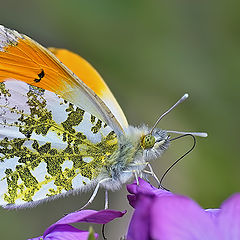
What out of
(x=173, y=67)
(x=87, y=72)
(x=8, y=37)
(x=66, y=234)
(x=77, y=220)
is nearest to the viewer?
(x=77, y=220)

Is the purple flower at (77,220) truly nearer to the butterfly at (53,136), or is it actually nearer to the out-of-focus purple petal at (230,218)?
the out-of-focus purple petal at (230,218)

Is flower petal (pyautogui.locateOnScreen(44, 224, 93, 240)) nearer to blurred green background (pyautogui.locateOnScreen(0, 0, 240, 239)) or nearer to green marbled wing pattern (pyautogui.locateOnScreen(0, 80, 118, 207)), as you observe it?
green marbled wing pattern (pyautogui.locateOnScreen(0, 80, 118, 207))

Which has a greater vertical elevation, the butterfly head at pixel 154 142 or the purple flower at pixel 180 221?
the purple flower at pixel 180 221

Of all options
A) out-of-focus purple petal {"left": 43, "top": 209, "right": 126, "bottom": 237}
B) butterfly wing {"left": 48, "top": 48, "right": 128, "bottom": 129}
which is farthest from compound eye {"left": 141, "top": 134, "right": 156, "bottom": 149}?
out-of-focus purple petal {"left": 43, "top": 209, "right": 126, "bottom": 237}

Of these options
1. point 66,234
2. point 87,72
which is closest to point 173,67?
point 87,72

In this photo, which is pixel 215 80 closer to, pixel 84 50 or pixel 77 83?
pixel 84 50

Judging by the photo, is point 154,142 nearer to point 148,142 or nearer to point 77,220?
point 148,142

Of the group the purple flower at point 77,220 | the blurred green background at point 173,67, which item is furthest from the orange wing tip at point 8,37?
the blurred green background at point 173,67
